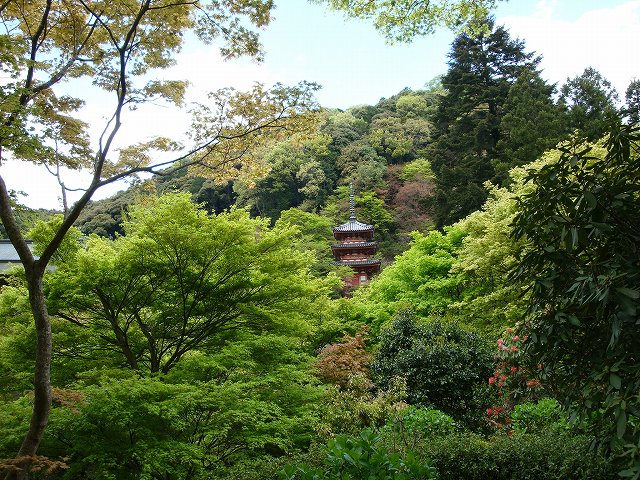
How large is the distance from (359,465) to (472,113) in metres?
21.8

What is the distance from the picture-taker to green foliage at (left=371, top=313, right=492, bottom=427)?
8.23 meters

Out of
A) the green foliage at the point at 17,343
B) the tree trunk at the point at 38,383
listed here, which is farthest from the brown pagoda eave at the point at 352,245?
the tree trunk at the point at 38,383

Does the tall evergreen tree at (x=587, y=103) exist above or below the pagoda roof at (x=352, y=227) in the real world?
above

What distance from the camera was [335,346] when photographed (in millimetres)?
9531

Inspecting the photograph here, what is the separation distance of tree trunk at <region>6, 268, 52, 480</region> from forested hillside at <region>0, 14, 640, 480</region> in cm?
17

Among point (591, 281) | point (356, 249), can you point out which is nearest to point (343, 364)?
point (591, 281)

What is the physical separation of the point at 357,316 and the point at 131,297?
707cm

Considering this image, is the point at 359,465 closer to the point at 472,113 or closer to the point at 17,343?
the point at 17,343

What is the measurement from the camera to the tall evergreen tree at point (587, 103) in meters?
15.9

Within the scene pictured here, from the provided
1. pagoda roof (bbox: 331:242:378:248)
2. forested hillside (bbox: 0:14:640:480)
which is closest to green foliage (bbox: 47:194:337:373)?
forested hillside (bbox: 0:14:640:480)

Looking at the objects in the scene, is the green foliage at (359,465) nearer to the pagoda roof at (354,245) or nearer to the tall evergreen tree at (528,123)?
the tall evergreen tree at (528,123)

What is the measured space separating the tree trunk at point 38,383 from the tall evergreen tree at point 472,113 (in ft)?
54.1

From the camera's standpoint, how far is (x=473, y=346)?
8617mm

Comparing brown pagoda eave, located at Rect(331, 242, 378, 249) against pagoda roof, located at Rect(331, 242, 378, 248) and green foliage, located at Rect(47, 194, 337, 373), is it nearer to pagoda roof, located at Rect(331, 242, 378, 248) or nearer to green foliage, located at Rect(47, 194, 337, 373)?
pagoda roof, located at Rect(331, 242, 378, 248)
